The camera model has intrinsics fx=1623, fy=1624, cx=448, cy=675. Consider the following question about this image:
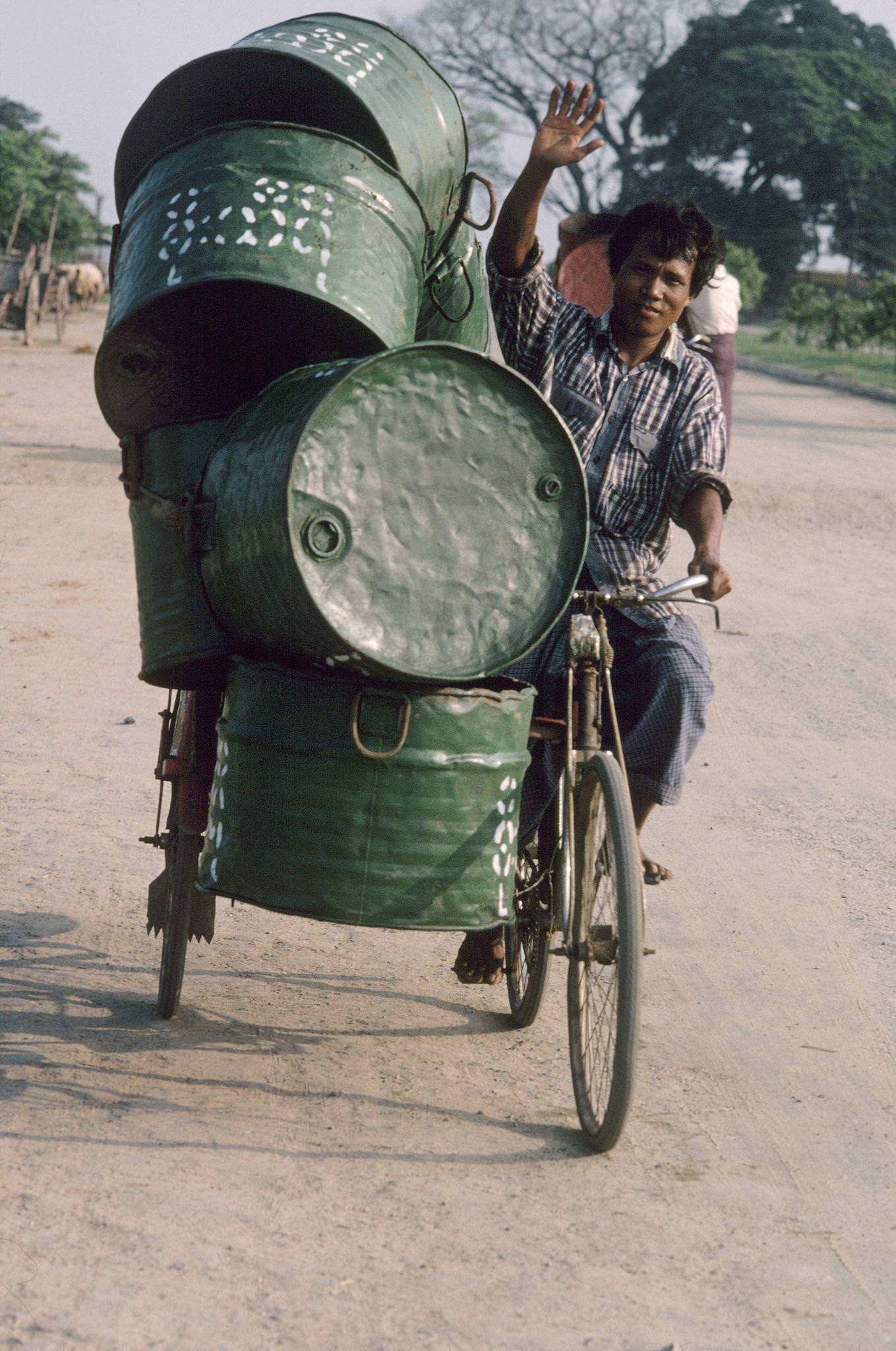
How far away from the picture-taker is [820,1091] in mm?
3314

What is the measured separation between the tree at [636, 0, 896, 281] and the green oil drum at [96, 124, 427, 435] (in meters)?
49.8

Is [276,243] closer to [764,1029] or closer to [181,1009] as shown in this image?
[181,1009]

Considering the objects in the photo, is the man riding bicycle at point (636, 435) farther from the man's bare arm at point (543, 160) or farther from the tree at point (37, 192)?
the tree at point (37, 192)

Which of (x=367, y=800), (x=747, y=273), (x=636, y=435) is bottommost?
(x=367, y=800)

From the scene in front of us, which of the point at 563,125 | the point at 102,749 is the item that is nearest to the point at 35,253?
the point at 102,749

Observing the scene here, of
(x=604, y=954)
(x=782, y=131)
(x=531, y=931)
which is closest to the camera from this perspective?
(x=604, y=954)

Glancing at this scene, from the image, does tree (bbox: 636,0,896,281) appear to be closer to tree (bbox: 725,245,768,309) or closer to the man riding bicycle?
tree (bbox: 725,245,768,309)

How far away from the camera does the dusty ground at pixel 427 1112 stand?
245 cm

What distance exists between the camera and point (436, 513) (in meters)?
2.79

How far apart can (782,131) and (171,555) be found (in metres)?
52.1

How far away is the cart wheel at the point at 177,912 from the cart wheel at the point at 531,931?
0.69 meters

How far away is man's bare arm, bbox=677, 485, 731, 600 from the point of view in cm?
323

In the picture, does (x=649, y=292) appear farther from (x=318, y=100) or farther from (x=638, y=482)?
(x=318, y=100)

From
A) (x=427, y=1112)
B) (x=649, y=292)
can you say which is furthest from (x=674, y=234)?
(x=427, y=1112)
